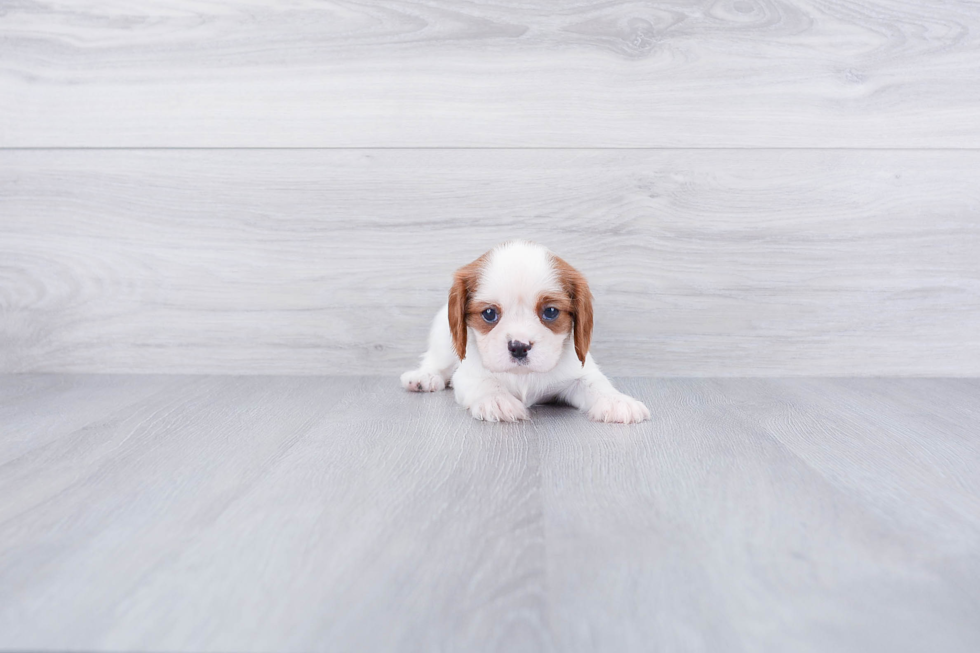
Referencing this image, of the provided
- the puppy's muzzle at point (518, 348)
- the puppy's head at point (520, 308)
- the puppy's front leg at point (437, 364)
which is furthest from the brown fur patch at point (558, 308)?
the puppy's front leg at point (437, 364)

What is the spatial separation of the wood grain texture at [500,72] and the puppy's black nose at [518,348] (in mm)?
768

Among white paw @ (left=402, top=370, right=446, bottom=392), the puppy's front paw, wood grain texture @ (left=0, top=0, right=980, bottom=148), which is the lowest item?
white paw @ (left=402, top=370, right=446, bottom=392)

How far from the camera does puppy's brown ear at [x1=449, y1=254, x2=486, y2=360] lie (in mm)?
1545

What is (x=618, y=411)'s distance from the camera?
1467 mm

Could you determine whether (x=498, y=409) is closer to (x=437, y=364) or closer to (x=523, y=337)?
(x=523, y=337)

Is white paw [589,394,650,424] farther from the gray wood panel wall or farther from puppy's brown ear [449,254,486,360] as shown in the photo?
the gray wood panel wall

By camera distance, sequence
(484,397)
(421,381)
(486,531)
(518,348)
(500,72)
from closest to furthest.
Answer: (486,531), (518,348), (484,397), (421,381), (500,72)

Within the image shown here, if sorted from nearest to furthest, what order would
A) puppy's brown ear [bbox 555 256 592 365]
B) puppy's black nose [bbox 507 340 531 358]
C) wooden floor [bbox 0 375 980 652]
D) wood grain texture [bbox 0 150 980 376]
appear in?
wooden floor [bbox 0 375 980 652]
puppy's black nose [bbox 507 340 531 358]
puppy's brown ear [bbox 555 256 592 365]
wood grain texture [bbox 0 150 980 376]

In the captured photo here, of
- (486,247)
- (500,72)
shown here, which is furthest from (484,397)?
(500,72)

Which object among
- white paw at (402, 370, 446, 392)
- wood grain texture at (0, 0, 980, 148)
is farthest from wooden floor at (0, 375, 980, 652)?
wood grain texture at (0, 0, 980, 148)

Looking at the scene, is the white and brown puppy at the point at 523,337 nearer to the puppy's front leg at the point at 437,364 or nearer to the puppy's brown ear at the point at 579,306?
the puppy's brown ear at the point at 579,306

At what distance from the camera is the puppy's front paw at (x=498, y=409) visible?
148 cm

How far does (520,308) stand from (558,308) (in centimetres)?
9

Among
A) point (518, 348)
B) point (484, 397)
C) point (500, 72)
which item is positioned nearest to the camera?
point (518, 348)
